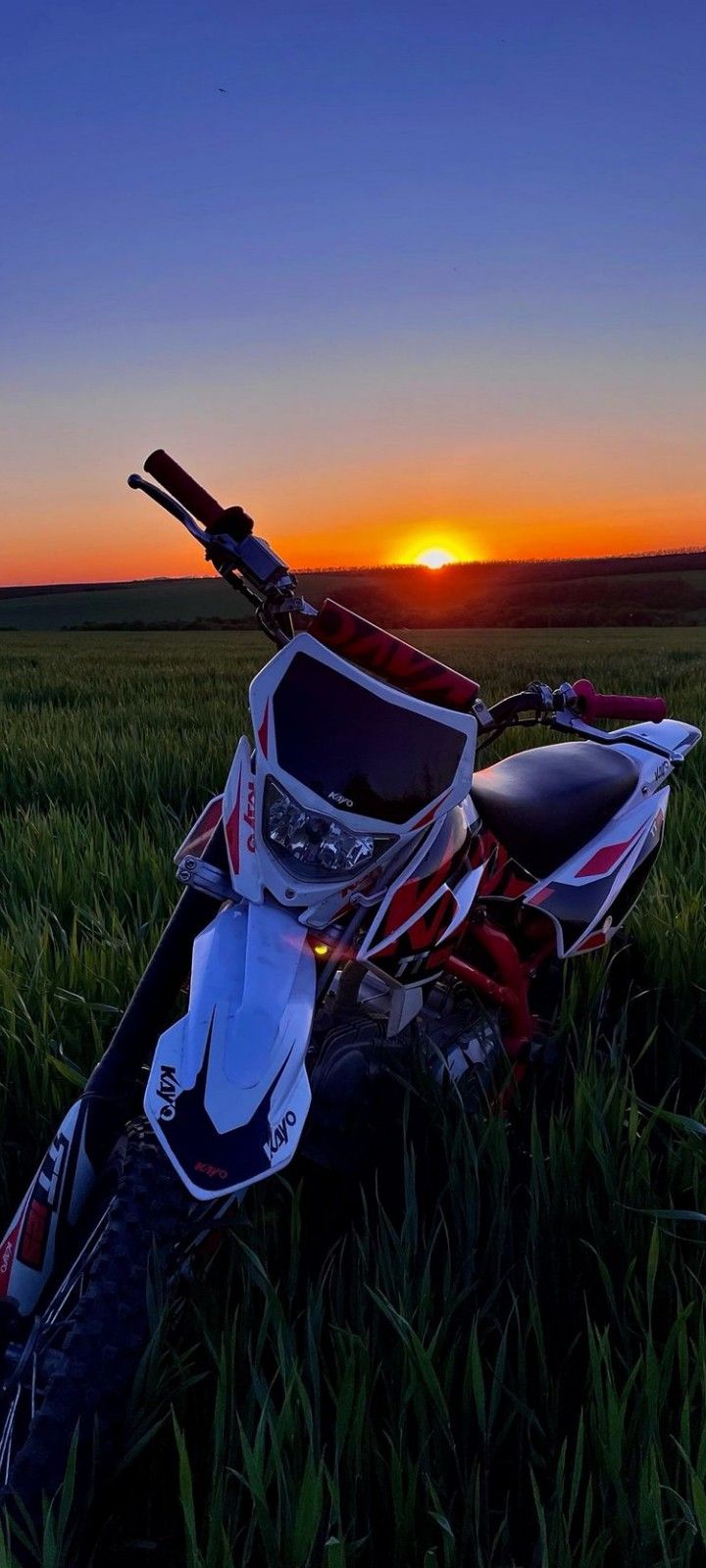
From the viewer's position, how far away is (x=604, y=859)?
1.96 meters

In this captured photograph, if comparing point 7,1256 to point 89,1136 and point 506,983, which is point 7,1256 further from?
Result: point 506,983

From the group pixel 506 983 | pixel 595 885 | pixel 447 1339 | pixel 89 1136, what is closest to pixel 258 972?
pixel 89 1136

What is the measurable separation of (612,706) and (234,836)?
2.32 feet

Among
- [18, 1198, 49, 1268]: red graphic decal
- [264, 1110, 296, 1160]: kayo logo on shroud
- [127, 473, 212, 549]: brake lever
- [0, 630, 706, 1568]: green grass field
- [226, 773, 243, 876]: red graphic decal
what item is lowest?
Result: [0, 630, 706, 1568]: green grass field

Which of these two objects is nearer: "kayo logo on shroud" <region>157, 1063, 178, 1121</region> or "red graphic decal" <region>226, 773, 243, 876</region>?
"kayo logo on shroud" <region>157, 1063, 178, 1121</region>

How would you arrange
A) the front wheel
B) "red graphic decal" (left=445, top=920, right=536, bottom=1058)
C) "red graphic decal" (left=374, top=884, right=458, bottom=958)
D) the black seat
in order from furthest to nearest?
the black seat < "red graphic decal" (left=445, top=920, right=536, bottom=1058) < "red graphic decal" (left=374, top=884, right=458, bottom=958) < the front wheel

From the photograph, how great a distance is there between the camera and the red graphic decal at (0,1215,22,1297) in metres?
1.22

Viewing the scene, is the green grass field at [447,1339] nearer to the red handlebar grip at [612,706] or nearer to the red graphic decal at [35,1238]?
the red graphic decal at [35,1238]

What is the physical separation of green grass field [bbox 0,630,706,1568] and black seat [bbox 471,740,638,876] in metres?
0.40

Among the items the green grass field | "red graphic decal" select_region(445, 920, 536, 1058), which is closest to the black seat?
"red graphic decal" select_region(445, 920, 536, 1058)

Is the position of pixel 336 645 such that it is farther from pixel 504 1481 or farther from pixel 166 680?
pixel 166 680

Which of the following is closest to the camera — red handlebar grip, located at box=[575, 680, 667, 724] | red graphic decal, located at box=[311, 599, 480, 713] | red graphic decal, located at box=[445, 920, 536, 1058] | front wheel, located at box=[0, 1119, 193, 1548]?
front wheel, located at box=[0, 1119, 193, 1548]

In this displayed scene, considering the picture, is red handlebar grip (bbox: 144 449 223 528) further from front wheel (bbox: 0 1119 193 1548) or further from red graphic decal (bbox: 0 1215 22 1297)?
red graphic decal (bbox: 0 1215 22 1297)

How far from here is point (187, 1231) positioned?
1093 millimetres
